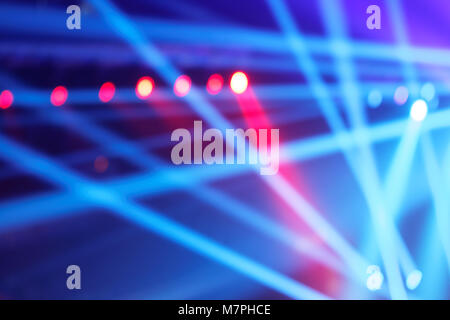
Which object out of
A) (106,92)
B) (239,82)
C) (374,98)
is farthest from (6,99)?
(374,98)

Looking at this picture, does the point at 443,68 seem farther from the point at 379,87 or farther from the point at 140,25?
the point at 140,25

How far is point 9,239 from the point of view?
1801 millimetres

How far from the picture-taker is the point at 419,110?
1.90 meters

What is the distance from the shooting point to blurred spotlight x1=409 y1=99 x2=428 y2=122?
74.7 inches

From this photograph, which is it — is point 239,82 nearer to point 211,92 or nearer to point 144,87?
point 211,92

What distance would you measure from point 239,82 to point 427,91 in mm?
563

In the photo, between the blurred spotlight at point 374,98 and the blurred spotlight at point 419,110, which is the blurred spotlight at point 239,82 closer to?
the blurred spotlight at point 374,98

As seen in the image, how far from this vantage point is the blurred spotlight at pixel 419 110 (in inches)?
74.7

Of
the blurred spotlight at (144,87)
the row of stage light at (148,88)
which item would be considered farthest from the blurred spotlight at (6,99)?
the blurred spotlight at (144,87)

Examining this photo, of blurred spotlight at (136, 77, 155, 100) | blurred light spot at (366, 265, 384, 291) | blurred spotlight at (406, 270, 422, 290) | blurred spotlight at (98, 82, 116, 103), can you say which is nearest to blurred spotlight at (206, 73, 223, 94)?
blurred spotlight at (136, 77, 155, 100)

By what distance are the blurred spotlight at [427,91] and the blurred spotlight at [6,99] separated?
1191 mm

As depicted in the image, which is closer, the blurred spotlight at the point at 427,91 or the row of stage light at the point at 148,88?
the row of stage light at the point at 148,88

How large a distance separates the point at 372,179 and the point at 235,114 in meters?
0.45

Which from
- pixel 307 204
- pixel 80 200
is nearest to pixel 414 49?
pixel 307 204
